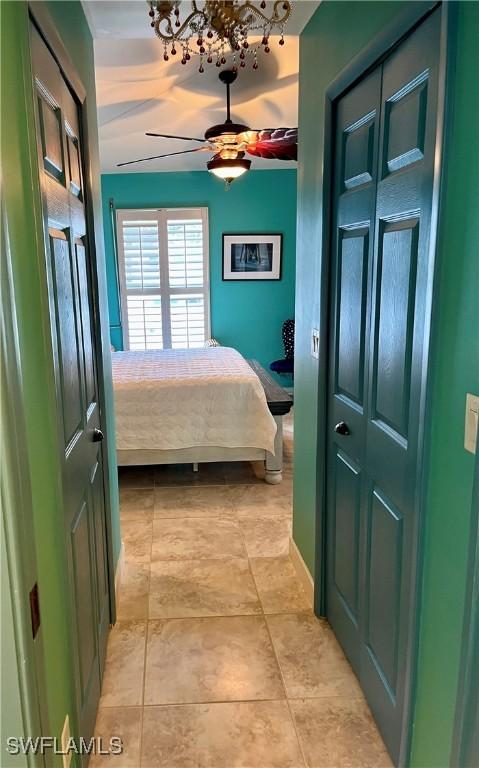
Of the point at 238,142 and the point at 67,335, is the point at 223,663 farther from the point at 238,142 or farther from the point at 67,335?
the point at 238,142

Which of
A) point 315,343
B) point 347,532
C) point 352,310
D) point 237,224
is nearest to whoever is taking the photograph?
point 352,310

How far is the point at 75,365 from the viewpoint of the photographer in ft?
5.35

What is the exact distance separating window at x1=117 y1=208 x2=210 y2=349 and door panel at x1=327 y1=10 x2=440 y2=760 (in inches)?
178

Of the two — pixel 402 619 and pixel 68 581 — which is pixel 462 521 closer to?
pixel 402 619

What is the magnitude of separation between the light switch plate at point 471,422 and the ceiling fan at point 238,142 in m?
2.99

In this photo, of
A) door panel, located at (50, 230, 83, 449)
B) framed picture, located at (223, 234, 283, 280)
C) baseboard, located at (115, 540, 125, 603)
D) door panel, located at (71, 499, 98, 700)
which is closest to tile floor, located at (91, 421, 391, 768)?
baseboard, located at (115, 540, 125, 603)

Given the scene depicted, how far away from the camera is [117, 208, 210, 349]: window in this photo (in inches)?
245

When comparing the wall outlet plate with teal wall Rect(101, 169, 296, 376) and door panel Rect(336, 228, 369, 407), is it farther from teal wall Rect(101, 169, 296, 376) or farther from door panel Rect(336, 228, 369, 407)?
teal wall Rect(101, 169, 296, 376)

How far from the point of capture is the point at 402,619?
4.92 ft

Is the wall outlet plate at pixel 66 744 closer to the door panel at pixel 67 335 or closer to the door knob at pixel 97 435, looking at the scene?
the door panel at pixel 67 335

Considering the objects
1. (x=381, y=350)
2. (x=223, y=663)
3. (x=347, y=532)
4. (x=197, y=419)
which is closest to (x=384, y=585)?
(x=347, y=532)

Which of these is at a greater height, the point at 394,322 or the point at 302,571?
the point at 394,322

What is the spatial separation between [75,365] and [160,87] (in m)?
2.81

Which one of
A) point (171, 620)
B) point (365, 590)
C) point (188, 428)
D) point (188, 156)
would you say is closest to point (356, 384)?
point (365, 590)
